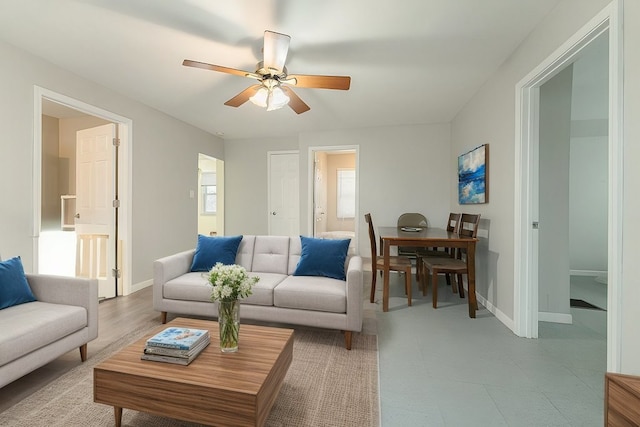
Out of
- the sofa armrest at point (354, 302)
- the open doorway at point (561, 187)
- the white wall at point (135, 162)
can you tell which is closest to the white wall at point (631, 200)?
the open doorway at point (561, 187)

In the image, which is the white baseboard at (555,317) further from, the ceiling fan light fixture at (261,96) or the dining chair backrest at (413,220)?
the ceiling fan light fixture at (261,96)

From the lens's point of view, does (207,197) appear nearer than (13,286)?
No

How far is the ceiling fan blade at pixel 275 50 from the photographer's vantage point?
1.97 metres

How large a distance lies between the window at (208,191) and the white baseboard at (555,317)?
7028 millimetres

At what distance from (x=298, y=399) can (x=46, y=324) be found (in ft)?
5.06

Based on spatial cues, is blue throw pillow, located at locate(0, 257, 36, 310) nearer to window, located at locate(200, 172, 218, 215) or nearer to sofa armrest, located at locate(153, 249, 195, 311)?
sofa armrest, located at locate(153, 249, 195, 311)

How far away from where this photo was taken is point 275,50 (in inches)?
81.4

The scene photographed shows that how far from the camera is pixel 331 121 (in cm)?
448

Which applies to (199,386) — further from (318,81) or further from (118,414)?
(318,81)

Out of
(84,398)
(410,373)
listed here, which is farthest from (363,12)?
(84,398)

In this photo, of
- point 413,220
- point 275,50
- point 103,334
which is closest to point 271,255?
point 103,334

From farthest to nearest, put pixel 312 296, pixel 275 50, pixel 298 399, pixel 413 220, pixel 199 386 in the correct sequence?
pixel 413 220 < pixel 312 296 < pixel 275 50 < pixel 298 399 < pixel 199 386

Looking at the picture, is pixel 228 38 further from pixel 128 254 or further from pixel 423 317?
pixel 423 317

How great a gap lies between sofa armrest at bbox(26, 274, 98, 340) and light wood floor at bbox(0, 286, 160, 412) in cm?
23
